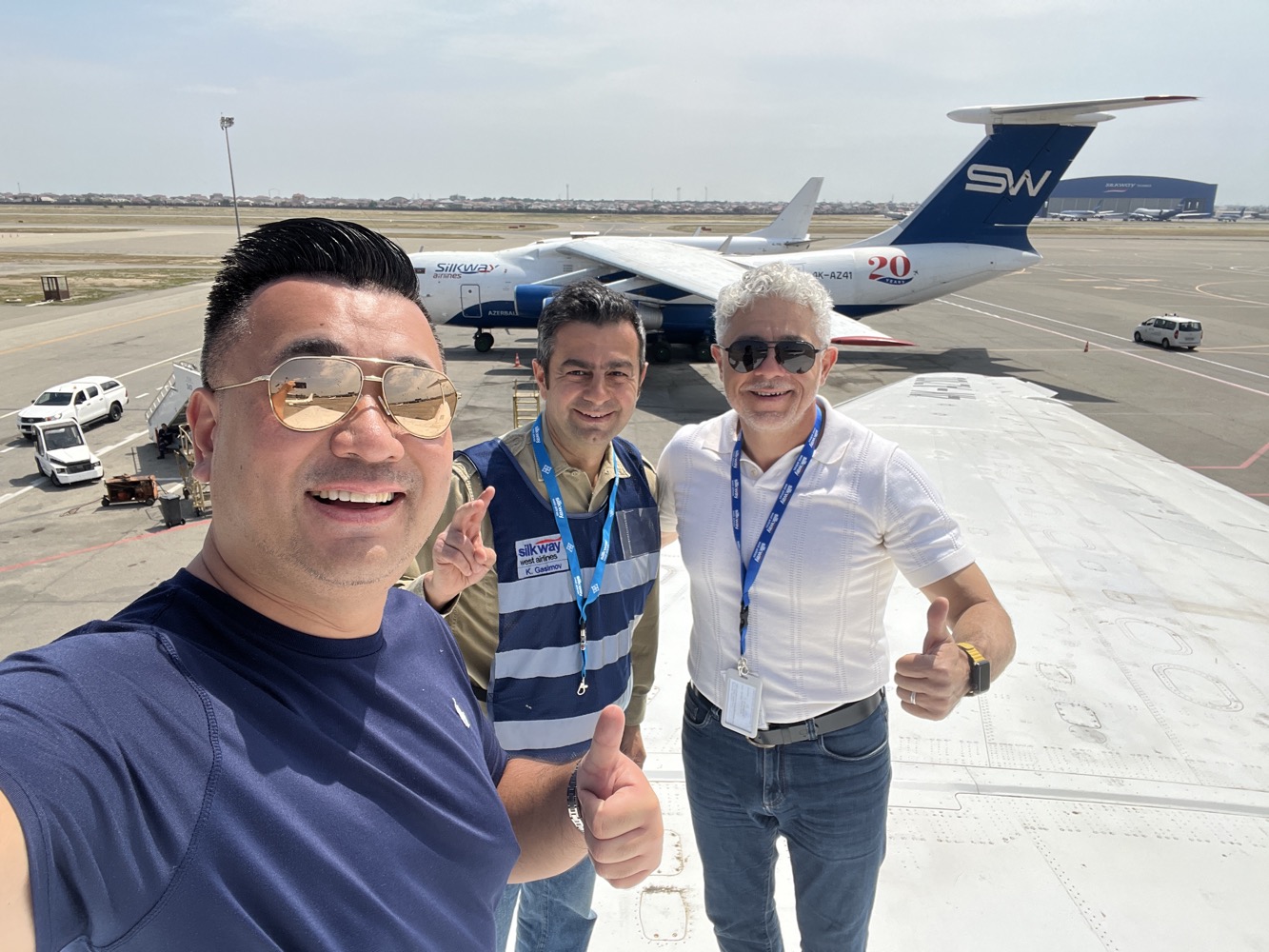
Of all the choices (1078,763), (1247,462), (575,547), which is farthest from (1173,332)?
(575,547)

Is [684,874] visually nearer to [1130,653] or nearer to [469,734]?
[469,734]

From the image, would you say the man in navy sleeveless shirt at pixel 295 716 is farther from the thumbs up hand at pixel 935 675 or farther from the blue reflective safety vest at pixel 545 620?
the thumbs up hand at pixel 935 675

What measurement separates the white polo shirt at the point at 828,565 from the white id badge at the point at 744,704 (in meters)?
0.05

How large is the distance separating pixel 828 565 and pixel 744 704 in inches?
22.8

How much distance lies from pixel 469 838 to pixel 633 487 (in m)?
1.65

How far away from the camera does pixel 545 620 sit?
107 inches

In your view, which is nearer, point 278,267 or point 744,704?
point 278,267

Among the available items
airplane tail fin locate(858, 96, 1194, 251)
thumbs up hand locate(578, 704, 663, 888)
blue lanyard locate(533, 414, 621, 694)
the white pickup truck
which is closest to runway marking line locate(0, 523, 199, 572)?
the white pickup truck

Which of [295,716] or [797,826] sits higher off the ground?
[295,716]

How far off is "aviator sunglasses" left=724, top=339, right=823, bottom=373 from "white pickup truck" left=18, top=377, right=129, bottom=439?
16.8m

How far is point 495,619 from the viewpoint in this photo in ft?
9.05

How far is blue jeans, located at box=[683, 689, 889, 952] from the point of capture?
102 inches

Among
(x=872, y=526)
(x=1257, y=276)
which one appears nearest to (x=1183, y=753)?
(x=872, y=526)

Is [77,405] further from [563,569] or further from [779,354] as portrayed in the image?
[779,354]
